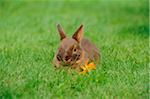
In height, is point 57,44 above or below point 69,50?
below

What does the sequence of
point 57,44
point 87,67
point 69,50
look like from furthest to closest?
1. point 57,44
2. point 87,67
3. point 69,50

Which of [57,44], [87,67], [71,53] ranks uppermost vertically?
[71,53]

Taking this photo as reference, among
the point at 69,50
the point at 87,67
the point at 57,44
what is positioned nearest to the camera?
the point at 69,50

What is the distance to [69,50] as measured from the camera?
24.1ft

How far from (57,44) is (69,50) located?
3.28 meters

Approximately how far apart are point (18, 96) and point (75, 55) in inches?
49.3

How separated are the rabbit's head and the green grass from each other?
196 mm

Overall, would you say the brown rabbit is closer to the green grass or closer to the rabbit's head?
the rabbit's head

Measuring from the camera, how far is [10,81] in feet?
23.6

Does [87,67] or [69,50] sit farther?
[87,67]

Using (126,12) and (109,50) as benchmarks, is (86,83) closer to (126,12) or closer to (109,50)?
(109,50)

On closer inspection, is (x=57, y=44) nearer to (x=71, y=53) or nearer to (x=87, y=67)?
(x=87, y=67)

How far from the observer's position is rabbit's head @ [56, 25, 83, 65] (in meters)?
7.34

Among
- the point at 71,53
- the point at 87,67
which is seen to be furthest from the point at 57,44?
the point at 71,53
